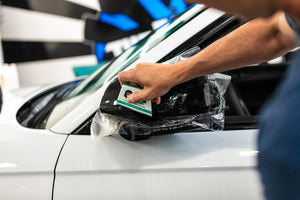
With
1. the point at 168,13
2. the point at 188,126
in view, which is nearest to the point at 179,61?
the point at 188,126

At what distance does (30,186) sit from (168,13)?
3.67 metres

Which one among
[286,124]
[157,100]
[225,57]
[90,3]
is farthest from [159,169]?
[90,3]

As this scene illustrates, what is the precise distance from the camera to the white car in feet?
2.72

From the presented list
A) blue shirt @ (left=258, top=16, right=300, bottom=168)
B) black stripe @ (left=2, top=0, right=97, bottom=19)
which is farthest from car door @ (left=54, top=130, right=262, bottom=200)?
black stripe @ (left=2, top=0, right=97, bottom=19)

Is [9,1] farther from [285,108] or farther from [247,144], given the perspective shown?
[285,108]

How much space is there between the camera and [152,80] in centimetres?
82

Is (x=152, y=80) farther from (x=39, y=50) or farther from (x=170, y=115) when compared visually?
(x=39, y=50)

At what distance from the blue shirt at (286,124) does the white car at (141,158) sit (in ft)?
1.23

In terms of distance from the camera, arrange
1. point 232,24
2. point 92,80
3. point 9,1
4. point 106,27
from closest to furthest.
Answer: point 232,24 → point 92,80 → point 9,1 → point 106,27

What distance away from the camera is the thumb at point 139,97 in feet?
2.68

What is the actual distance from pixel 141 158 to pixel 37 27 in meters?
3.93

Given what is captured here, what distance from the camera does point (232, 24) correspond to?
3.18 ft

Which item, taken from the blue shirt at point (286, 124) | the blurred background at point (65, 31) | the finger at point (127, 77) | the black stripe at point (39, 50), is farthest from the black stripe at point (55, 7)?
the blue shirt at point (286, 124)

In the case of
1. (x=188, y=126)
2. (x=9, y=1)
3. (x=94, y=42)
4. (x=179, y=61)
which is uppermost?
(x=9, y=1)
